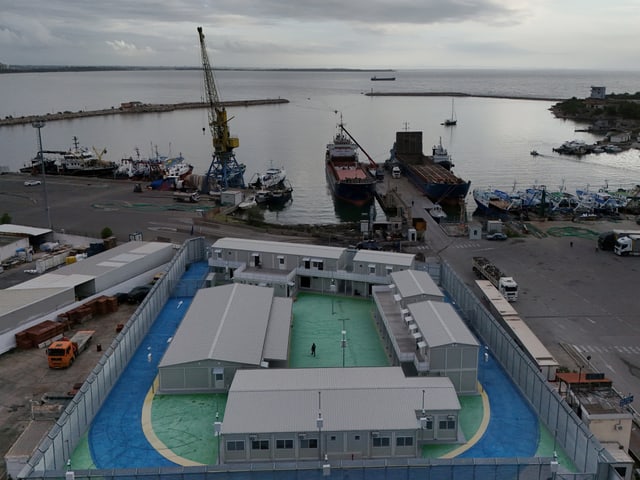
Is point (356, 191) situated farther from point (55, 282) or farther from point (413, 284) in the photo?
point (413, 284)

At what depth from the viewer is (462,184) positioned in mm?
56281

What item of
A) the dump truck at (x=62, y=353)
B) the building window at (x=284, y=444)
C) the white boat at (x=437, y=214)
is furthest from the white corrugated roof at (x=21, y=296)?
the white boat at (x=437, y=214)

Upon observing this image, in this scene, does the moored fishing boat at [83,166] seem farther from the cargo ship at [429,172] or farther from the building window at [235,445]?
the building window at [235,445]

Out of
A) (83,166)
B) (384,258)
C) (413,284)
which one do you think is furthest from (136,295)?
(83,166)

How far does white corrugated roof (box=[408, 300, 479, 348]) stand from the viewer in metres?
16.0

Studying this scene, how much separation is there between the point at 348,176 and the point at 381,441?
5198cm

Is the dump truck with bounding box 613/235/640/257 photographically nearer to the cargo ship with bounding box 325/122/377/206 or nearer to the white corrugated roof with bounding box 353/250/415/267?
the white corrugated roof with bounding box 353/250/415/267

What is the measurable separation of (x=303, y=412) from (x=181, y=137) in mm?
105313

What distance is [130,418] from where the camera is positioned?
14602 millimetres

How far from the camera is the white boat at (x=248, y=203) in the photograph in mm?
50600

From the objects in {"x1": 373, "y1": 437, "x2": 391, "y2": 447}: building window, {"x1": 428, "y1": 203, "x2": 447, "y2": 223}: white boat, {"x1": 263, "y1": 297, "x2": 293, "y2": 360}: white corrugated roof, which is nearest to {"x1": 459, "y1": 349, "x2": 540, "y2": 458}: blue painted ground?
{"x1": 373, "y1": 437, "x2": 391, "y2": 447}: building window

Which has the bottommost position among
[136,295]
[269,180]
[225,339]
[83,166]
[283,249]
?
[136,295]

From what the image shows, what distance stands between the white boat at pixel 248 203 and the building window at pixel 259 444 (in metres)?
38.6

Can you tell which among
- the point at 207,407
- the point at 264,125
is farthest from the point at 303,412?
the point at 264,125
